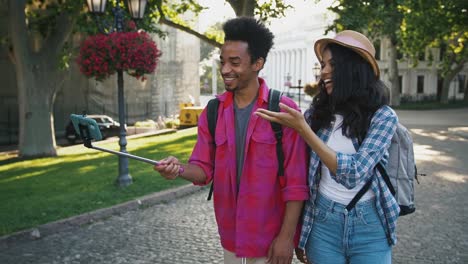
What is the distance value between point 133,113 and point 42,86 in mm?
18256

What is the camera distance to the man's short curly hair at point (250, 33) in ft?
8.95

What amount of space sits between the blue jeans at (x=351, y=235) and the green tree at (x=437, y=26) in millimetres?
22281

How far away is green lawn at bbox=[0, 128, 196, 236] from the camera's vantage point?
728 cm

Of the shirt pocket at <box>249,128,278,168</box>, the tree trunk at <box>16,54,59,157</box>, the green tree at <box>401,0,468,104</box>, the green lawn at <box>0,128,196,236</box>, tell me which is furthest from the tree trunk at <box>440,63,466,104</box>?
the shirt pocket at <box>249,128,278,168</box>

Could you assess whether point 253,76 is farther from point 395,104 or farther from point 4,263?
point 395,104

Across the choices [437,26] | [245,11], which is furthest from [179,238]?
[437,26]

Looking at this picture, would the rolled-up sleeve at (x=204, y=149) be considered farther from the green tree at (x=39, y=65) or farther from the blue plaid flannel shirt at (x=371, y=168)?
the green tree at (x=39, y=65)

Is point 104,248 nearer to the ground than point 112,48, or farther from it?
nearer to the ground

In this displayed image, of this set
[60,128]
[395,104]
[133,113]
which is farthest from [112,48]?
[395,104]

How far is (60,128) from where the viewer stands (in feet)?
89.4

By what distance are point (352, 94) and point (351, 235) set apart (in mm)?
735

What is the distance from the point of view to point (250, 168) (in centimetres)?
270

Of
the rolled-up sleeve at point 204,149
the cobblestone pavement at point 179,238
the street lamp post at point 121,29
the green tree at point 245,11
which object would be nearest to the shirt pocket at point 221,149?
the rolled-up sleeve at point 204,149

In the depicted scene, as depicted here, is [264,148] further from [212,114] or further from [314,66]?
[314,66]
